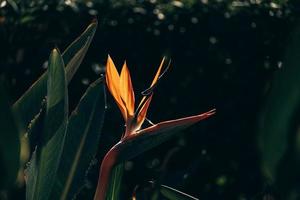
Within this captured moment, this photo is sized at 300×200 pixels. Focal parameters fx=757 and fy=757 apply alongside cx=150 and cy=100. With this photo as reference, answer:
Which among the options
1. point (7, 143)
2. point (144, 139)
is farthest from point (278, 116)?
point (144, 139)

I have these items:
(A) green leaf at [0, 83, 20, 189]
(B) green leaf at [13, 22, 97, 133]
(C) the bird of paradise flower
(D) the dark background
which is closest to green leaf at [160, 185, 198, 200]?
(C) the bird of paradise flower

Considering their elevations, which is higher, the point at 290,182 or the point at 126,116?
the point at 290,182

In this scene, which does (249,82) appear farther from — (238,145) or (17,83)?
(17,83)

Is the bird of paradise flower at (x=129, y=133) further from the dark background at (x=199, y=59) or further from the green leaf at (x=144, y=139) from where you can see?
the dark background at (x=199, y=59)

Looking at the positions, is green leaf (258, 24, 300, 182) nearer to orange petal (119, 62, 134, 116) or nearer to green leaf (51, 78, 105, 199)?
orange petal (119, 62, 134, 116)

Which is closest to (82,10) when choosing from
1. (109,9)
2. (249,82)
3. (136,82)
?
(109,9)

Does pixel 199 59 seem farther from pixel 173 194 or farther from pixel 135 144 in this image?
pixel 135 144

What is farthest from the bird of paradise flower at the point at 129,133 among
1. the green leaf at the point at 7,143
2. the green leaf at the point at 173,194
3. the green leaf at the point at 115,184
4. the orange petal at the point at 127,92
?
the green leaf at the point at 7,143
